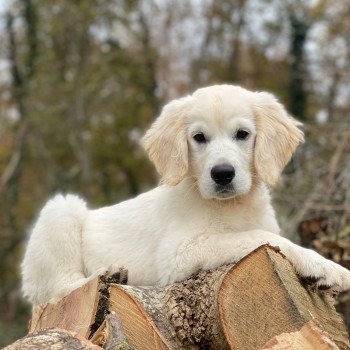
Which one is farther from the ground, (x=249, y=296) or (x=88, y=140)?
(x=249, y=296)

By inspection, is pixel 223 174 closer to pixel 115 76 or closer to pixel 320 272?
pixel 320 272

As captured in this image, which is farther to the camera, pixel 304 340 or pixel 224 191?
pixel 224 191

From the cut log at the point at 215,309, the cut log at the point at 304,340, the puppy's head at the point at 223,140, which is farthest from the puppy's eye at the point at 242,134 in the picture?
the cut log at the point at 304,340

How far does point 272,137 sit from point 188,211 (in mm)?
796

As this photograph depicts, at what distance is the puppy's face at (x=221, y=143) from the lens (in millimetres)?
5156

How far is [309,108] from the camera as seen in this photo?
2491cm

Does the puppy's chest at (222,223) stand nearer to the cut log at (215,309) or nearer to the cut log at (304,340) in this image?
the cut log at (215,309)

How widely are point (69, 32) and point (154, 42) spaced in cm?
570

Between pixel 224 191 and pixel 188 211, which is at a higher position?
pixel 224 191

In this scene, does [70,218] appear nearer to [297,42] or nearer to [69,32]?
[69,32]

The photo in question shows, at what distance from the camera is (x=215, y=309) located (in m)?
4.41

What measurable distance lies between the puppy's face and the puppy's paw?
0.76 metres

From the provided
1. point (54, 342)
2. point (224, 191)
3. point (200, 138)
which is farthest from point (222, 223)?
point (54, 342)

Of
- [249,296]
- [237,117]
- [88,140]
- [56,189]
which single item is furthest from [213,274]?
[88,140]
